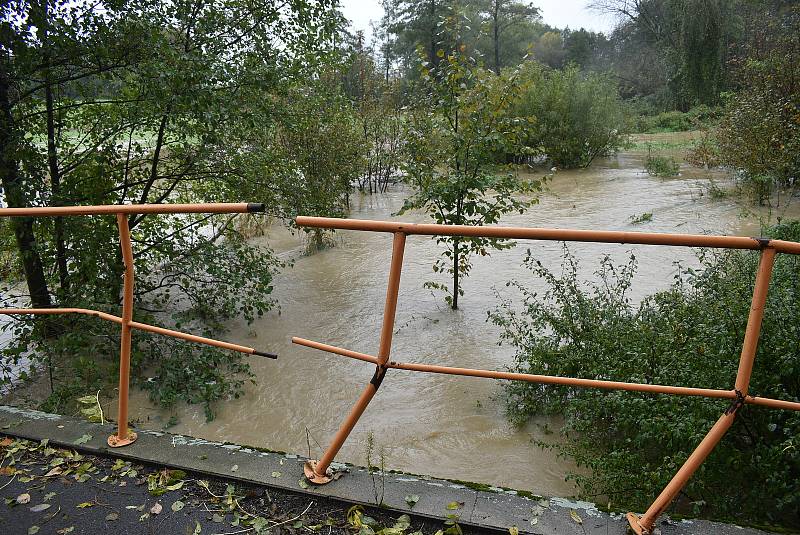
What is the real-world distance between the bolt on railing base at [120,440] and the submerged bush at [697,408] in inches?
103

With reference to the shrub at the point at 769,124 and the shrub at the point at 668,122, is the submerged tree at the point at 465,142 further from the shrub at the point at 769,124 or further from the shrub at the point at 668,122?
the shrub at the point at 668,122

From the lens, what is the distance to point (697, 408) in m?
3.24

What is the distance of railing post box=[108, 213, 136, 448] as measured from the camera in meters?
2.51

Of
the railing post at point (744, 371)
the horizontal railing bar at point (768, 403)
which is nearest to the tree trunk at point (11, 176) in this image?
the railing post at point (744, 371)

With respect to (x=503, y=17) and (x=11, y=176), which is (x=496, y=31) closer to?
(x=503, y=17)

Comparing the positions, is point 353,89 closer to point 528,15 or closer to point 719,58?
point 719,58

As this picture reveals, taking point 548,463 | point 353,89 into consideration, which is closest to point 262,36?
point 548,463

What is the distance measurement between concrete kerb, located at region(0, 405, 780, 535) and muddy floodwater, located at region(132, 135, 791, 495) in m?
2.50

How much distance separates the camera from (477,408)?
5863 millimetres

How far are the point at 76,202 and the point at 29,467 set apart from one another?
14.7 ft

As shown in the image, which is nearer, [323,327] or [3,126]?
[3,126]

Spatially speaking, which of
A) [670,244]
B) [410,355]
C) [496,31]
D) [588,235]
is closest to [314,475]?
[588,235]

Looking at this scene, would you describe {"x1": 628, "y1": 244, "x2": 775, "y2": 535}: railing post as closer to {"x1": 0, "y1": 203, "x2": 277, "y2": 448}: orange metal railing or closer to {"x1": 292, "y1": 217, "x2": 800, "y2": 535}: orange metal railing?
{"x1": 292, "y1": 217, "x2": 800, "y2": 535}: orange metal railing

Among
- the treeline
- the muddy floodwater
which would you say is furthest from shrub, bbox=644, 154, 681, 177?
the treeline
